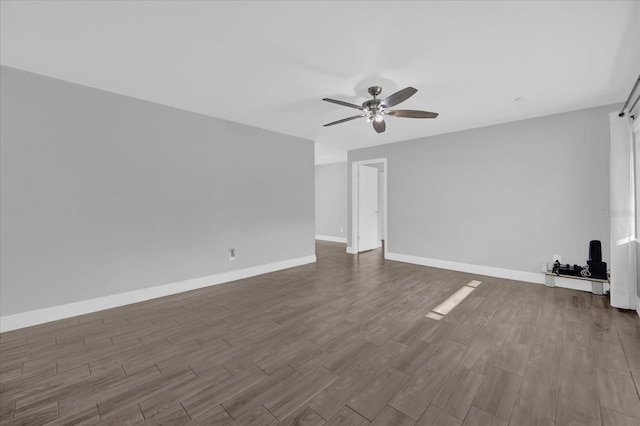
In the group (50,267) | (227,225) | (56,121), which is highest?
(56,121)

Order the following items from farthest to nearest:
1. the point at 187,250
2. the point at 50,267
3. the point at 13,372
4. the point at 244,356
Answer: the point at 187,250
the point at 50,267
the point at 244,356
the point at 13,372

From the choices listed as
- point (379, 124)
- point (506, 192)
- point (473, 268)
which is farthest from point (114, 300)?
point (506, 192)

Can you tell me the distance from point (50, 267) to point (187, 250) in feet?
4.43

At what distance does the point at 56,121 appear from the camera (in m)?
2.75

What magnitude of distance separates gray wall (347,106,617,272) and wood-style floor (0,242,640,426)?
1028 mm

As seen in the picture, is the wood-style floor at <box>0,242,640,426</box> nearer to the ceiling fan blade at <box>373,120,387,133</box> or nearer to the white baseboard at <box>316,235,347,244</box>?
the ceiling fan blade at <box>373,120,387,133</box>

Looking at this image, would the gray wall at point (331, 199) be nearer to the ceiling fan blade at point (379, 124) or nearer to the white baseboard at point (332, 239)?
the white baseboard at point (332, 239)

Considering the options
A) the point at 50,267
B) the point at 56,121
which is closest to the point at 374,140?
the point at 56,121

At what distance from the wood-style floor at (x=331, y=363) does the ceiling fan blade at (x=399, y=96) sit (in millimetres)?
2229

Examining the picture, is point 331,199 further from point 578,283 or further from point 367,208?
point 578,283

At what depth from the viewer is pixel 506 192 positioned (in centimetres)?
421

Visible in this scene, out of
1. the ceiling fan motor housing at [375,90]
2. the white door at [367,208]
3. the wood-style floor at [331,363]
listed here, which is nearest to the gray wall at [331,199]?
the white door at [367,208]

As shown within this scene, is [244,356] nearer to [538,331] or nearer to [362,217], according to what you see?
[538,331]

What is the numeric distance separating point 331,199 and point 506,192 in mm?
4851
